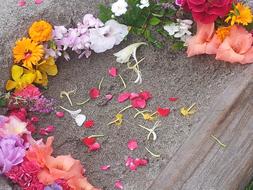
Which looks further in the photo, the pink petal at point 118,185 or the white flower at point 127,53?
the white flower at point 127,53

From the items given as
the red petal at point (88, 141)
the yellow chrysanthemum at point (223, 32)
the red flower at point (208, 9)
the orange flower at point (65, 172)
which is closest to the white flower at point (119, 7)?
the red flower at point (208, 9)

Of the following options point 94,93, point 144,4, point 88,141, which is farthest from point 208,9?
point 88,141

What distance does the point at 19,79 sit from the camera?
2.55 metres

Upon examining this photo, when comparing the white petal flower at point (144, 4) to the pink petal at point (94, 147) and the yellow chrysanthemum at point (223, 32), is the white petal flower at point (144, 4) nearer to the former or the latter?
the yellow chrysanthemum at point (223, 32)

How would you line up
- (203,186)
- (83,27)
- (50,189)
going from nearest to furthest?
(50,189)
(203,186)
(83,27)

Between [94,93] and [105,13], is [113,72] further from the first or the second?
[105,13]

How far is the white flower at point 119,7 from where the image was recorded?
2.65 m

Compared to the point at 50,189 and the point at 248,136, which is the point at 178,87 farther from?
the point at 50,189

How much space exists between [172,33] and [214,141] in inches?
16.3

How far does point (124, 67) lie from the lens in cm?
268

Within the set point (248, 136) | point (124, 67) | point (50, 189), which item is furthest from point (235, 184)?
point (50, 189)

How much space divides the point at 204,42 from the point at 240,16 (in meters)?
0.15

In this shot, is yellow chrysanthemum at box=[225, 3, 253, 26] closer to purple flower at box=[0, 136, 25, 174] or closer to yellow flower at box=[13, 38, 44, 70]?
yellow flower at box=[13, 38, 44, 70]

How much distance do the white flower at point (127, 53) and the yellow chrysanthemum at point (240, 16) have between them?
0.33 metres
